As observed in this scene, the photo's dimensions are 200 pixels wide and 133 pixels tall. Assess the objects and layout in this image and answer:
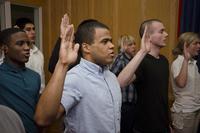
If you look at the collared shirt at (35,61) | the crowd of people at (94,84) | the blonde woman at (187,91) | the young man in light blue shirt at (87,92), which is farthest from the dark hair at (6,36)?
the blonde woman at (187,91)

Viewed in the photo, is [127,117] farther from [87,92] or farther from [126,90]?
[87,92]

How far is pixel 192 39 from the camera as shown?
A: 272 cm

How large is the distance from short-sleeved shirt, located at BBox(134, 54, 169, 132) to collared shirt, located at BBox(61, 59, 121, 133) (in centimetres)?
71

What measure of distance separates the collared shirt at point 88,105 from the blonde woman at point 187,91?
1253 mm

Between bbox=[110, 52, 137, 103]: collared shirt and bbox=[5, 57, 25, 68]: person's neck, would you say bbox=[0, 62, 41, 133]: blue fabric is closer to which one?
bbox=[5, 57, 25, 68]: person's neck

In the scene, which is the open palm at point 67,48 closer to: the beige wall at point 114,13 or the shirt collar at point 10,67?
the shirt collar at point 10,67

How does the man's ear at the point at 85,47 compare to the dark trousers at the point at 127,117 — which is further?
the dark trousers at the point at 127,117

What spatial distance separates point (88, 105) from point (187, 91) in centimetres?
147

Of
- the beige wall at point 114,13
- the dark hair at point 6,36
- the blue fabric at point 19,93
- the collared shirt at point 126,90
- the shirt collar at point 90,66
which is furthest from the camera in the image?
the beige wall at point 114,13

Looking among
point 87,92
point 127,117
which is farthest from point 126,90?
point 87,92

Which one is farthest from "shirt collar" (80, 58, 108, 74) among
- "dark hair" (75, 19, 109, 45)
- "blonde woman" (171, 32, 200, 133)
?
"blonde woman" (171, 32, 200, 133)

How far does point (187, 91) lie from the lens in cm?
267

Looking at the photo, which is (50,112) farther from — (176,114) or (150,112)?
(176,114)

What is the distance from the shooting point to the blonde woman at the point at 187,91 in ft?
8.68
